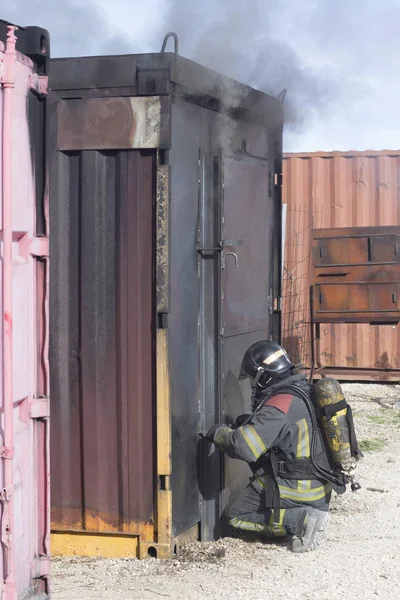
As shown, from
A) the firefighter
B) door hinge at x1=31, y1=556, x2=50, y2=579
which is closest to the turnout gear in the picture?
the firefighter

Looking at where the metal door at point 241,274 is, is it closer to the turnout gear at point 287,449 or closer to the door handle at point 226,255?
the door handle at point 226,255

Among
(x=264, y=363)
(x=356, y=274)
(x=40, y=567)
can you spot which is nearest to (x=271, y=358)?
(x=264, y=363)

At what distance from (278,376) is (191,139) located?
1597 mm

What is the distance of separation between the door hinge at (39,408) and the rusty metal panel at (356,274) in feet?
27.4

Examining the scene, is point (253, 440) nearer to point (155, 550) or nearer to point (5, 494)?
point (155, 550)

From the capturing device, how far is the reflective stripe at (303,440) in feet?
17.3

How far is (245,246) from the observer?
18.7 ft

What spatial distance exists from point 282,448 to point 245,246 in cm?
139

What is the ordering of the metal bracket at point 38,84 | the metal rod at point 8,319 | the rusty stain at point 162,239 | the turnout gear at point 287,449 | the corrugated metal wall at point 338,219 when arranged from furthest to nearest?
1. the corrugated metal wall at point 338,219
2. the turnout gear at point 287,449
3. the rusty stain at point 162,239
4. the metal bracket at point 38,84
5. the metal rod at point 8,319

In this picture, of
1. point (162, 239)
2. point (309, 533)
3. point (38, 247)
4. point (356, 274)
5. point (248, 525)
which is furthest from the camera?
point (356, 274)

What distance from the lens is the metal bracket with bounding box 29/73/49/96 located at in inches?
135

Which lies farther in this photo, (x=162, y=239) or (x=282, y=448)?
(x=282, y=448)

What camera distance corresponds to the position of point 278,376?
5352mm

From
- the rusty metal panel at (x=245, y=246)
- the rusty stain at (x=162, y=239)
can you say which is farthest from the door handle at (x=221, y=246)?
the rusty stain at (x=162, y=239)
